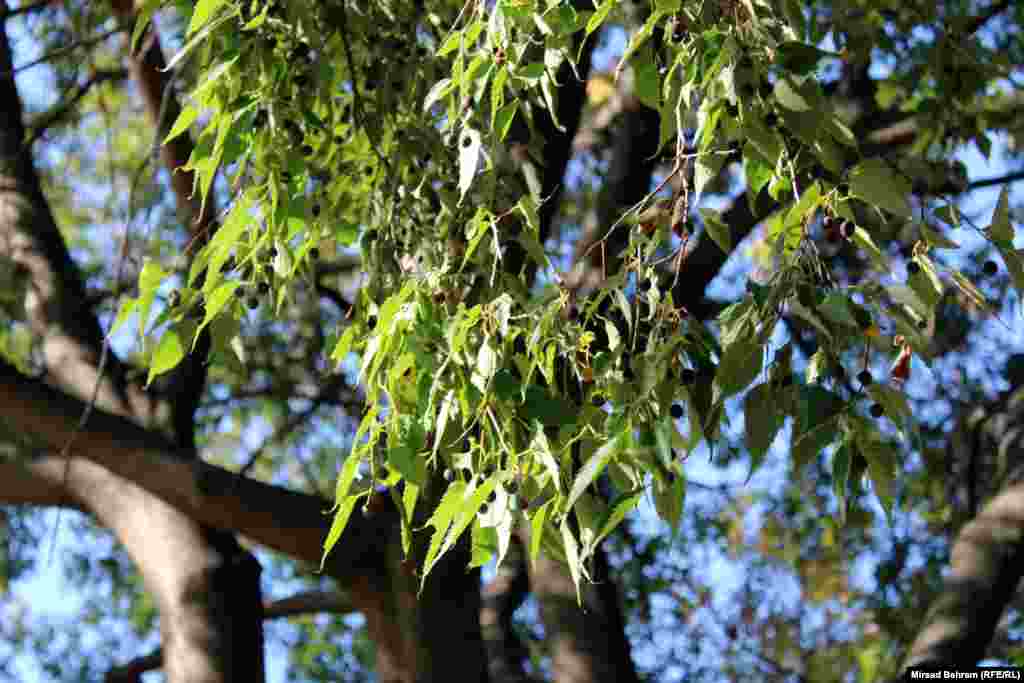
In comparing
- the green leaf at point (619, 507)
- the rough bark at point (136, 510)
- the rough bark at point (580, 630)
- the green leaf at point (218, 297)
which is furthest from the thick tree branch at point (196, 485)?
the green leaf at point (619, 507)

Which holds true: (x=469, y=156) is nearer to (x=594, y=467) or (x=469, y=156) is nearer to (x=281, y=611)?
(x=594, y=467)

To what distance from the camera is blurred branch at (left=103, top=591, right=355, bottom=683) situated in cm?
475

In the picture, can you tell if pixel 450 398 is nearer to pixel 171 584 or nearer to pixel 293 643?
pixel 171 584

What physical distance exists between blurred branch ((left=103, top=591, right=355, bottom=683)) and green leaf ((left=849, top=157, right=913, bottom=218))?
10.1 feet

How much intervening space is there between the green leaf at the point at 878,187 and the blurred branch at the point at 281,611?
3066mm

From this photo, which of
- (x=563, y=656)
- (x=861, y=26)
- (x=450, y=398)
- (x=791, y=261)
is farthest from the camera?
(x=861, y=26)

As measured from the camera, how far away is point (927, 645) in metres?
3.94

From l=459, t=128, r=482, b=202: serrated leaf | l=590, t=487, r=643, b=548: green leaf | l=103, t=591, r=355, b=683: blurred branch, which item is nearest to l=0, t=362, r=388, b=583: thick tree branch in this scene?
l=103, t=591, r=355, b=683: blurred branch

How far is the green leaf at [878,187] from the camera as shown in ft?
6.25

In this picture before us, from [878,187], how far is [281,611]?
3286 mm

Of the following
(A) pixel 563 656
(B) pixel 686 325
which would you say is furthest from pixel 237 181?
(A) pixel 563 656

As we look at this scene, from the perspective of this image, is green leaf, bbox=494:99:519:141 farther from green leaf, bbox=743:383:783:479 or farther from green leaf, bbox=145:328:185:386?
green leaf, bbox=145:328:185:386

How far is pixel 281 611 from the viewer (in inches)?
189

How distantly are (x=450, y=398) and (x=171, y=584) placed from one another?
7.21ft
